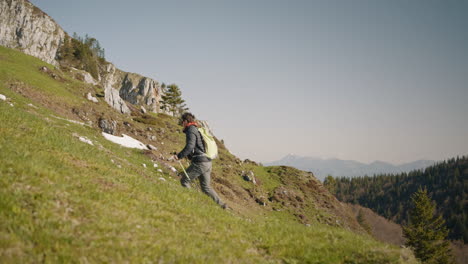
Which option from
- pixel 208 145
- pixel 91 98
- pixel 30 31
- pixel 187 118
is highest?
pixel 30 31

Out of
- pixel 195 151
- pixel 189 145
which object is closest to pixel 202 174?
pixel 195 151

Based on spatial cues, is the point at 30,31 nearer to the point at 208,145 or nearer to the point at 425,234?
the point at 208,145

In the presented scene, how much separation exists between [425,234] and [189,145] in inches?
2467

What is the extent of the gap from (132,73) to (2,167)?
149 meters

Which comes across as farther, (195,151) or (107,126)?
(107,126)

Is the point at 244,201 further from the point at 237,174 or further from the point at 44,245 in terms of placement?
the point at 44,245

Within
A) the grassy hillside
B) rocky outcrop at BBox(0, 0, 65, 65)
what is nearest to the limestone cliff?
rocky outcrop at BBox(0, 0, 65, 65)

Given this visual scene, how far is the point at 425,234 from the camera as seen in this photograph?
52094 mm

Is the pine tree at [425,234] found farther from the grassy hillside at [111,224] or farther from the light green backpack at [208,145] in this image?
the light green backpack at [208,145]

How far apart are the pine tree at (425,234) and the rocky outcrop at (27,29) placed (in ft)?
342

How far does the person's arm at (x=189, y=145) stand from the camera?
37.1 ft

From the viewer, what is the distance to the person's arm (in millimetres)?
11312

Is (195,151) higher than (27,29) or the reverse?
the reverse

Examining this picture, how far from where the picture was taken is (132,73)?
142375 mm
